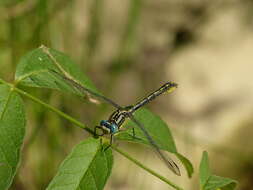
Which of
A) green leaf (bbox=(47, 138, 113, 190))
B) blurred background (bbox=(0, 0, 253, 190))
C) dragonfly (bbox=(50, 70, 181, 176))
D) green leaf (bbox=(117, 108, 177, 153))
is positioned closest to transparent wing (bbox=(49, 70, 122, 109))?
dragonfly (bbox=(50, 70, 181, 176))

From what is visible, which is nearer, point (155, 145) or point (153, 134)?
point (155, 145)

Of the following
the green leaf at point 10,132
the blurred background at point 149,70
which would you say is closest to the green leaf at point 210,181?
the green leaf at point 10,132

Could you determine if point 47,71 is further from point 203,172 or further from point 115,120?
point 203,172

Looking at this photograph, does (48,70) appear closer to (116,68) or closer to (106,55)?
(116,68)

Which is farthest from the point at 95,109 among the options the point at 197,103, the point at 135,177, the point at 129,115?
the point at 129,115

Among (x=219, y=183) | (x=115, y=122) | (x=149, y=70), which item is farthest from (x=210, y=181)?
(x=149, y=70)
